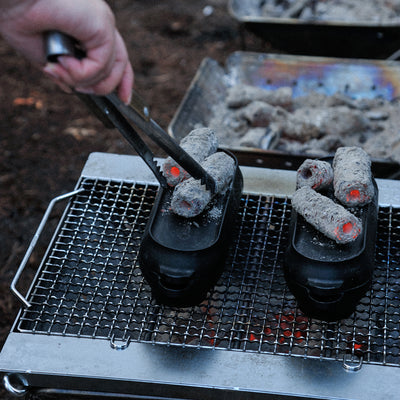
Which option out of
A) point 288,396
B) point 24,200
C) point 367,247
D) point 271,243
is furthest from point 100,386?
point 24,200

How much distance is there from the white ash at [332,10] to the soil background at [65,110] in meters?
0.33

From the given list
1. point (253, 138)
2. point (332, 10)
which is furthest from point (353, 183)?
point (332, 10)

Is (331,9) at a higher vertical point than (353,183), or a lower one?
lower

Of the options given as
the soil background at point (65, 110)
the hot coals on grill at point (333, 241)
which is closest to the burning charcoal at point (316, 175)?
the hot coals on grill at point (333, 241)

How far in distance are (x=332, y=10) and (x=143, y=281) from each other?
330cm

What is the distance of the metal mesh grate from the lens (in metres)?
1.73

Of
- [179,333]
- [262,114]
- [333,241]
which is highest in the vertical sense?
[333,241]

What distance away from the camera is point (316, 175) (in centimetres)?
173

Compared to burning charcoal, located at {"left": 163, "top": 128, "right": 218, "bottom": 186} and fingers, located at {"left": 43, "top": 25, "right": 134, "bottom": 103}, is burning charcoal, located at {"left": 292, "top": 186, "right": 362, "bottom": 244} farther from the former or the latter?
fingers, located at {"left": 43, "top": 25, "right": 134, "bottom": 103}

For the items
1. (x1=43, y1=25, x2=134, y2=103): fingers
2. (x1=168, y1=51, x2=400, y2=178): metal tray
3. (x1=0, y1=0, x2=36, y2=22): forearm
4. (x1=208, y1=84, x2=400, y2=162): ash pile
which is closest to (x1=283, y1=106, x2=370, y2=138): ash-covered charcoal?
(x1=208, y1=84, x2=400, y2=162): ash pile

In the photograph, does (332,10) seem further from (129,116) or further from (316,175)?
(129,116)

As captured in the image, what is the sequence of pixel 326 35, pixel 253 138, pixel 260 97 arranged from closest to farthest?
1. pixel 253 138
2. pixel 260 97
3. pixel 326 35

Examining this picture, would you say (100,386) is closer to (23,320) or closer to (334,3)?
(23,320)

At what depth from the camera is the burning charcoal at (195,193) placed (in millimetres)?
1650
